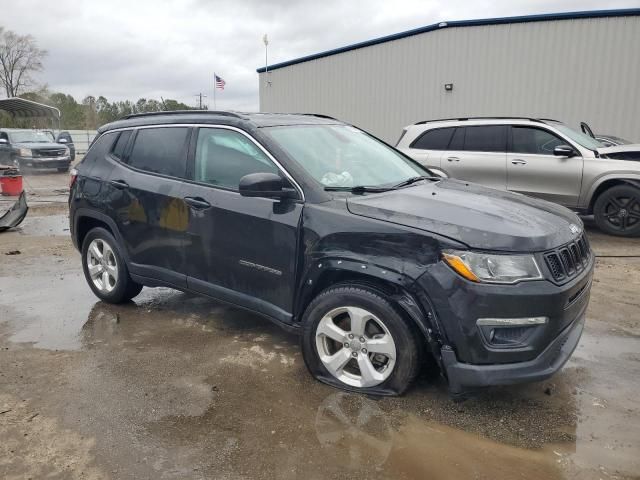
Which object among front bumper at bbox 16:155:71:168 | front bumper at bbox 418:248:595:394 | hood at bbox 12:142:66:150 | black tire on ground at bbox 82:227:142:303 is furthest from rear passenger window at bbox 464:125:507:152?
hood at bbox 12:142:66:150

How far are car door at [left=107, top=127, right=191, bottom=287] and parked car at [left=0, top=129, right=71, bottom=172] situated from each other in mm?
17752

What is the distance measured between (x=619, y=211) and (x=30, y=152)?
19540 millimetres

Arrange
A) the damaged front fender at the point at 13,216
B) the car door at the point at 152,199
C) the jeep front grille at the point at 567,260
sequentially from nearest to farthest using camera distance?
the jeep front grille at the point at 567,260 → the car door at the point at 152,199 → the damaged front fender at the point at 13,216

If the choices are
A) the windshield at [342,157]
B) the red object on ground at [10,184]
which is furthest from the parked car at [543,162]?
the red object on ground at [10,184]

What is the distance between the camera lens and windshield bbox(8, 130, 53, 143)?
21.1 metres

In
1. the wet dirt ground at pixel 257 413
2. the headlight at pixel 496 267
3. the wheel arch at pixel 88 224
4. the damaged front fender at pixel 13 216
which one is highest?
the headlight at pixel 496 267

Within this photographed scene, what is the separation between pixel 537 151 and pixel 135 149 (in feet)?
21.2

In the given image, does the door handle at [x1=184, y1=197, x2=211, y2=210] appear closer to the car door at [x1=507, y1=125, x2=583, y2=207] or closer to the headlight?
the headlight

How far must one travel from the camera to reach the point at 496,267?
2861mm

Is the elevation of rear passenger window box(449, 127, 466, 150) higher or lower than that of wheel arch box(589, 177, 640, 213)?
higher

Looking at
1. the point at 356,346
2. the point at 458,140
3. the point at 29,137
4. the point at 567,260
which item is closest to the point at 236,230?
the point at 356,346

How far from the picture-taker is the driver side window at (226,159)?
3824 mm

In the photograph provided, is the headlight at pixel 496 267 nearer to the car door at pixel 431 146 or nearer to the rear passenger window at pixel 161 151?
the rear passenger window at pixel 161 151

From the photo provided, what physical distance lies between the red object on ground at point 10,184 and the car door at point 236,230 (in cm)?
1016
